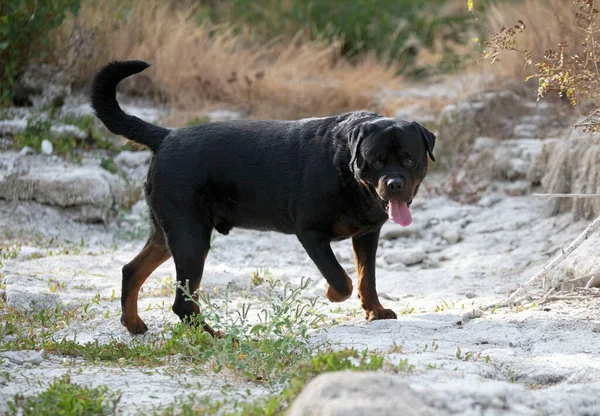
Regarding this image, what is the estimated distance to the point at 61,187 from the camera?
27.2 feet

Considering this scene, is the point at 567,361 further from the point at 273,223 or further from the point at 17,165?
the point at 17,165

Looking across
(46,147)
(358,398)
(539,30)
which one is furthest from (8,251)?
(539,30)

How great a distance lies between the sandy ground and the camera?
3.75 metres

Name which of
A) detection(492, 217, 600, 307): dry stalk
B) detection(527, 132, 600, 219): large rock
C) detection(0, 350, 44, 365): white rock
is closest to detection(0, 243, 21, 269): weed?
detection(0, 350, 44, 365): white rock

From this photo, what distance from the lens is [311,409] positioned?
9.61 ft

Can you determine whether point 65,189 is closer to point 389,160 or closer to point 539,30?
point 389,160

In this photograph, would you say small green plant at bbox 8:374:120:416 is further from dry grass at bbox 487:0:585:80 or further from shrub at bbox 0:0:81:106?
dry grass at bbox 487:0:585:80

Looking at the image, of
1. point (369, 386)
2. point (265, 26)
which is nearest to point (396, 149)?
point (369, 386)

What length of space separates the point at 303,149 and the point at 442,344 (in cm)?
151

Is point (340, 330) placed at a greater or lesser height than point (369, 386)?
lesser

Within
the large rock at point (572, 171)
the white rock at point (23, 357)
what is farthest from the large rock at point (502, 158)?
the white rock at point (23, 357)

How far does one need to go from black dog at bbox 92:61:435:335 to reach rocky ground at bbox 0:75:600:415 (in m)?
0.42

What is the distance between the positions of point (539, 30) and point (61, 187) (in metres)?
5.80

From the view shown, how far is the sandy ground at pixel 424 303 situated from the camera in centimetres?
375
